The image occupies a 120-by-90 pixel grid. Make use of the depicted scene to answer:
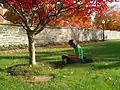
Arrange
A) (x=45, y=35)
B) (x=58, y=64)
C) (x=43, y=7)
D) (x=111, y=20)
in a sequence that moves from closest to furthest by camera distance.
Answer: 1. (x=43, y=7)
2. (x=58, y=64)
3. (x=45, y=35)
4. (x=111, y=20)

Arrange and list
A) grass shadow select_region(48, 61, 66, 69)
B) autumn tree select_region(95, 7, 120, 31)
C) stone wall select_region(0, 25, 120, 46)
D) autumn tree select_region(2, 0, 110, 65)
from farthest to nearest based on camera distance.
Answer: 1. autumn tree select_region(95, 7, 120, 31)
2. stone wall select_region(0, 25, 120, 46)
3. grass shadow select_region(48, 61, 66, 69)
4. autumn tree select_region(2, 0, 110, 65)

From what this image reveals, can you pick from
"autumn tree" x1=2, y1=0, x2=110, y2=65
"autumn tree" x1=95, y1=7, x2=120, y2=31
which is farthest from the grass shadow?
"autumn tree" x1=95, y1=7, x2=120, y2=31

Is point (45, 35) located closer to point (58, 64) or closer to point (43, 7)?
point (58, 64)

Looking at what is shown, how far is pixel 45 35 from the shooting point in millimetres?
28016

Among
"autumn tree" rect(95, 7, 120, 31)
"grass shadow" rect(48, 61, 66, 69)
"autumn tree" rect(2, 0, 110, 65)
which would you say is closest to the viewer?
"autumn tree" rect(2, 0, 110, 65)

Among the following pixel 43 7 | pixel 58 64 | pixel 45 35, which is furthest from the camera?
pixel 45 35

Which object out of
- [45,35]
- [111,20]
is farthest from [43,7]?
[111,20]

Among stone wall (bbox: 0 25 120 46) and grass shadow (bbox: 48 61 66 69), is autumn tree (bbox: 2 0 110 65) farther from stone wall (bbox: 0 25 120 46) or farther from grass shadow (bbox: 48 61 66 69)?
stone wall (bbox: 0 25 120 46)

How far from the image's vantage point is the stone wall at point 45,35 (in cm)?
2271

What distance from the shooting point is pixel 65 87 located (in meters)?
7.13

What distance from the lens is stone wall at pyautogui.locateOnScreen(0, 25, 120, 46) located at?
2271 centimetres

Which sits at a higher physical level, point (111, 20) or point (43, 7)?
point (43, 7)

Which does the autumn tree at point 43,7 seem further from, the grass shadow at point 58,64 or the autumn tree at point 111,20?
the autumn tree at point 111,20

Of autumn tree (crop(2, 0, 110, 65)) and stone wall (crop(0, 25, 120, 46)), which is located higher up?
autumn tree (crop(2, 0, 110, 65))
